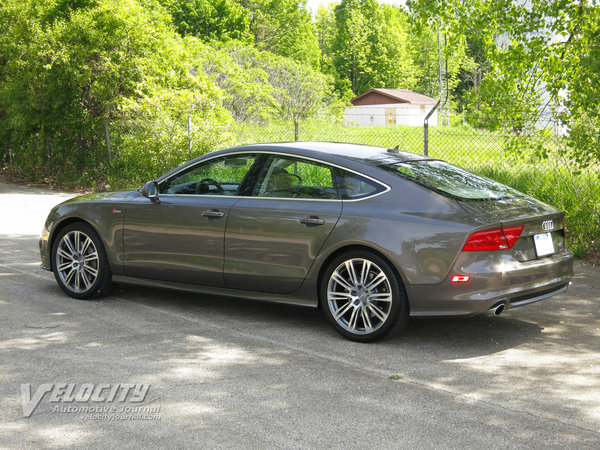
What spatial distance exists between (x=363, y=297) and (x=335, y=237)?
1.63ft

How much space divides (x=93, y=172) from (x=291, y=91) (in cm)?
3060

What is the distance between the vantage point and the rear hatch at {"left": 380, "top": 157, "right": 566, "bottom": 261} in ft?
18.6

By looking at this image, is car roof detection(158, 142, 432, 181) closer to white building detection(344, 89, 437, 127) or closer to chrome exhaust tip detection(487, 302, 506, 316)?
chrome exhaust tip detection(487, 302, 506, 316)

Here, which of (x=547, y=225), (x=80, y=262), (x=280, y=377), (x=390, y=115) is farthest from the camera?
(x=390, y=115)

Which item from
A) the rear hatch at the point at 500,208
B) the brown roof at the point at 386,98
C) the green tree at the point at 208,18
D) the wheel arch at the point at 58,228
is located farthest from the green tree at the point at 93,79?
the brown roof at the point at 386,98

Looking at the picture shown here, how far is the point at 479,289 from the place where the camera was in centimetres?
553

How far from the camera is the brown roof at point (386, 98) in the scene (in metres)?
86.4

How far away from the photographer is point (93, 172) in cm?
1959

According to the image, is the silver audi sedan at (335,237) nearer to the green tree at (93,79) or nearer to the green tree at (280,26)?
the green tree at (93,79)

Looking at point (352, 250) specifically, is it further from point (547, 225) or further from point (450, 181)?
point (547, 225)

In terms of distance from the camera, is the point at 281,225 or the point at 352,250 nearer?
the point at 352,250

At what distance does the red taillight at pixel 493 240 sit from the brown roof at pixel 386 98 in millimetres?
81562

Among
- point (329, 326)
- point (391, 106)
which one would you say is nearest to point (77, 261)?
point (329, 326)

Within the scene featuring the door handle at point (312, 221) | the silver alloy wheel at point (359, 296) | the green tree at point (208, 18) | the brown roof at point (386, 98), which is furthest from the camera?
the brown roof at point (386, 98)
